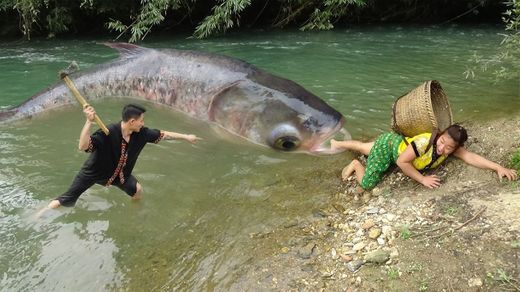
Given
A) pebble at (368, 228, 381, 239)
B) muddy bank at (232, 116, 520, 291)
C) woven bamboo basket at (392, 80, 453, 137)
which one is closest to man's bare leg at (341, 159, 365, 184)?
muddy bank at (232, 116, 520, 291)

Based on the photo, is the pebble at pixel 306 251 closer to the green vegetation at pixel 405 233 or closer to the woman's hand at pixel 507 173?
the green vegetation at pixel 405 233

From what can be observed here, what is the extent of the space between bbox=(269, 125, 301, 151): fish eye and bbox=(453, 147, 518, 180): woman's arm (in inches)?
65.2

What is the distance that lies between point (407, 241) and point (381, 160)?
1288 millimetres

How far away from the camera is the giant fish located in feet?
17.5

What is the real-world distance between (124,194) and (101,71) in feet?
9.01

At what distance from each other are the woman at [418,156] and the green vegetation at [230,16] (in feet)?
33.5

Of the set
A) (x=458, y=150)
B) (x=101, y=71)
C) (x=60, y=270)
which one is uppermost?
(x=101, y=71)

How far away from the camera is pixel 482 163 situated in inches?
168

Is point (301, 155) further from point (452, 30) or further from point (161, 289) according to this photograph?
point (452, 30)

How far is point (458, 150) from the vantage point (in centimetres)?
446

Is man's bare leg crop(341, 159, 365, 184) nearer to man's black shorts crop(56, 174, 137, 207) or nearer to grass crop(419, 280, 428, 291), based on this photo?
grass crop(419, 280, 428, 291)

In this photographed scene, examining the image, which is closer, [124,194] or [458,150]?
[458,150]

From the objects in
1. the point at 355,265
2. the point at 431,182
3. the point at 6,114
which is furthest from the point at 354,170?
the point at 6,114

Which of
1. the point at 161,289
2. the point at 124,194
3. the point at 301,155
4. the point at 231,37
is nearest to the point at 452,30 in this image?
the point at 231,37
